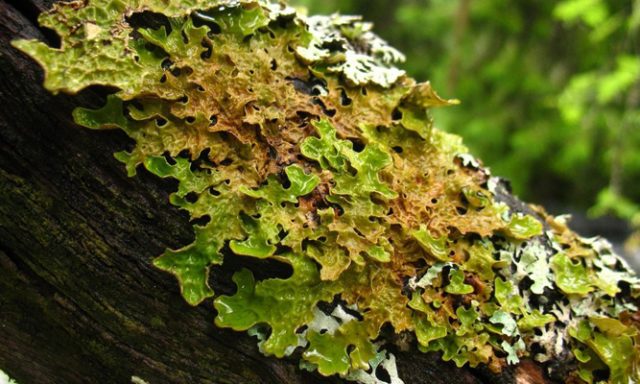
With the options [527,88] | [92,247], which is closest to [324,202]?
[92,247]

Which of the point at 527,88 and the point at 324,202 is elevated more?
the point at 527,88

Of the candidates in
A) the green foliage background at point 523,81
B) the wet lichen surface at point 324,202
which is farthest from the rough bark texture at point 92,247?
the green foliage background at point 523,81

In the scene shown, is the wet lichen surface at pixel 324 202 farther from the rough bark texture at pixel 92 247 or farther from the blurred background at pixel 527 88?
the blurred background at pixel 527 88

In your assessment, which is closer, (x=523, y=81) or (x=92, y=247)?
(x=92, y=247)

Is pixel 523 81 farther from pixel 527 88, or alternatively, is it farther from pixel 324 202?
pixel 324 202

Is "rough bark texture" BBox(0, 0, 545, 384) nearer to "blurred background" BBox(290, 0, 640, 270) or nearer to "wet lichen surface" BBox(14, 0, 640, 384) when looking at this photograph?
"wet lichen surface" BBox(14, 0, 640, 384)

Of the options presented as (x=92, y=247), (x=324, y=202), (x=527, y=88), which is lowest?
(x=92, y=247)

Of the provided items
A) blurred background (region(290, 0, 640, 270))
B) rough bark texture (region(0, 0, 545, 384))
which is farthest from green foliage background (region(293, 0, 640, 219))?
rough bark texture (region(0, 0, 545, 384))

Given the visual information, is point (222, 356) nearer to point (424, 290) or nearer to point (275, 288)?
point (275, 288)
